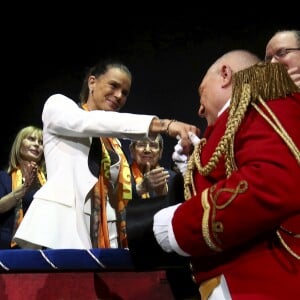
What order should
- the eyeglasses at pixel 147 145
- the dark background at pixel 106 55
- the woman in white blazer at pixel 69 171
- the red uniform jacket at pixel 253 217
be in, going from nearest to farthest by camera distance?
the red uniform jacket at pixel 253 217
the woman in white blazer at pixel 69 171
the eyeglasses at pixel 147 145
the dark background at pixel 106 55

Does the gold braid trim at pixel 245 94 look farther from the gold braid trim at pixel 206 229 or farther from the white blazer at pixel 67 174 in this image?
the white blazer at pixel 67 174

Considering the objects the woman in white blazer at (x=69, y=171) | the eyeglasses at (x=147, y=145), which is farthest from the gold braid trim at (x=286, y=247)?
the eyeglasses at (x=147, y=145)

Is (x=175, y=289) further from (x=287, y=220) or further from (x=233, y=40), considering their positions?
(x=233, y=40)

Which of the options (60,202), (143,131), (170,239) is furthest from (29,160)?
(170,239)

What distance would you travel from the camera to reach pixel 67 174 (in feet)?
5.68

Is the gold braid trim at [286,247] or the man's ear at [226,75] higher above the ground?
the man's ear at [226,75]

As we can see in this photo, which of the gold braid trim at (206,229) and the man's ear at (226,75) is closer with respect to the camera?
the gold braid trim at (206,229)

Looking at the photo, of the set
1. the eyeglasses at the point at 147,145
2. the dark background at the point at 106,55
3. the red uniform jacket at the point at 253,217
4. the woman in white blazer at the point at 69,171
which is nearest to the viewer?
the red uniform jacket at the point at 253,217

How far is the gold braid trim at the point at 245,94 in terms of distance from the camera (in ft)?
3.51

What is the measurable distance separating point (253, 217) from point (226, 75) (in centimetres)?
37

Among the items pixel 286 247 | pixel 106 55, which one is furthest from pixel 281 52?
pixel 106 55

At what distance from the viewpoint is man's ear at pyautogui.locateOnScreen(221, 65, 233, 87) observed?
1219mm

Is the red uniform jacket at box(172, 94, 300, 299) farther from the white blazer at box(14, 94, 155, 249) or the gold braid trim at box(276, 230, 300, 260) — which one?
the white blazer at box(14, 94, 155, 249)

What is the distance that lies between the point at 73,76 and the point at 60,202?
2.83m
